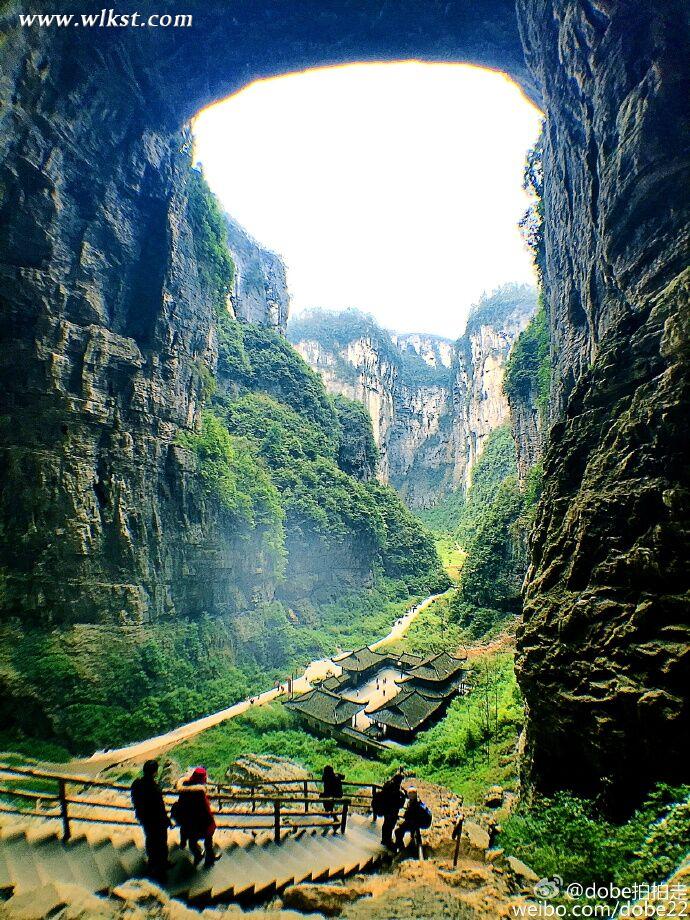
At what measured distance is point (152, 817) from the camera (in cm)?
442

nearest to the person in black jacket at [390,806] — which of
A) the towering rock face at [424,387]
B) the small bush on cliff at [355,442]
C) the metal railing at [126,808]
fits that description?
the metal railing at [126,808]

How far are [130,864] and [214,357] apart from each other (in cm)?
2668

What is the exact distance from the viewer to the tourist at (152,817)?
14.3 feet

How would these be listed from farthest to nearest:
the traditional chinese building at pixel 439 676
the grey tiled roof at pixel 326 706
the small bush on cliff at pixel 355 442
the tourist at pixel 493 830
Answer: the small bush on cliff at pixel 355 442
the traditional chinese building at pixel 439 676
the grey tiled roof at pixel 326 706
the tourist at pixel 493 830

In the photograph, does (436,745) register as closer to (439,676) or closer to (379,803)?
(439,676)

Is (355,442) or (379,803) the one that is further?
(355,442)

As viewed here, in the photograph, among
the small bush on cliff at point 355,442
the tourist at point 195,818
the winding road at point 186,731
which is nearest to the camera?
the tourist at point 195,818

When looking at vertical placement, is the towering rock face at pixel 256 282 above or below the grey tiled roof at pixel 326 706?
above

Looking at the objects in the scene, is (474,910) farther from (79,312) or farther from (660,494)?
(79,312)

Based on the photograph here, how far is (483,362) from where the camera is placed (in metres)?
90.6

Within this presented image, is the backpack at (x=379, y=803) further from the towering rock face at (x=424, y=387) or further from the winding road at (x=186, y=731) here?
the towering rock face at (x=424, y=387)

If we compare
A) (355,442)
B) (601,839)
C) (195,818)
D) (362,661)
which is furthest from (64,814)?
(355,442)

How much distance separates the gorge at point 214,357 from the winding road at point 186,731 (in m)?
1.50

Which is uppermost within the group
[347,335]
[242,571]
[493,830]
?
[347,335]
